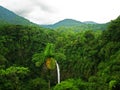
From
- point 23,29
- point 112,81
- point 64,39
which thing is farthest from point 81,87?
point 23,29

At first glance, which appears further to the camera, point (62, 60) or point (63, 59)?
→ point (62, 60)

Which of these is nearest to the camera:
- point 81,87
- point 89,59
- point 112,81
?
point 112,81

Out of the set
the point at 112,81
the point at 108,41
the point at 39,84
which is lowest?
the point at 39,84

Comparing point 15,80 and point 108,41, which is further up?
point 108,41

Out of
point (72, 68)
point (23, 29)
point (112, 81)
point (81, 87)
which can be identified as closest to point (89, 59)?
point (72, 68)

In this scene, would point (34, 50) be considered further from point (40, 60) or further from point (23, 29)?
point (40, 60)

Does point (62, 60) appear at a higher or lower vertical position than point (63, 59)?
lower

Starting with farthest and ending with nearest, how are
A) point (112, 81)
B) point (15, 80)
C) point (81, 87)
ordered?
point (15, 80), point (81, 87), point (112, 81)

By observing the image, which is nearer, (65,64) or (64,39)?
(65,64)
